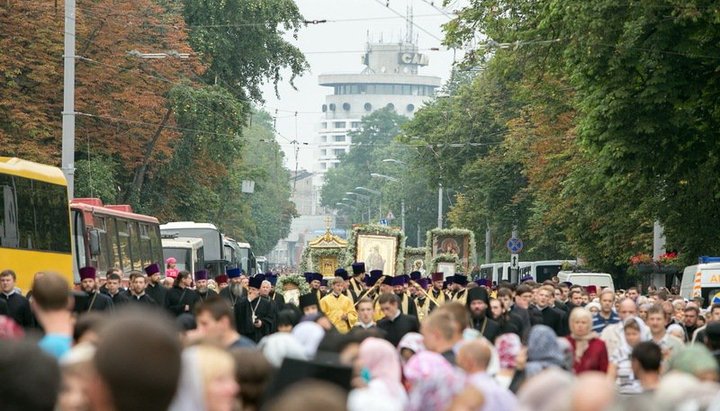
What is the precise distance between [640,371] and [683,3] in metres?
18.7

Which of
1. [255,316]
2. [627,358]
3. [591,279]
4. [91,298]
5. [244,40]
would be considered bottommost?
[591,279]

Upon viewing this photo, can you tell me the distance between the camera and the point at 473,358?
915cm

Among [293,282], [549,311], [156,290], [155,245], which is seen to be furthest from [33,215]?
[155,245]

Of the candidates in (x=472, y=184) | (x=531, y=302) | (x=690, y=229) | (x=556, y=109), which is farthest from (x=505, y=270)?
(x=531, y=302)

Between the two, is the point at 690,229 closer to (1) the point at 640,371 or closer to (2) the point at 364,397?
(1) the point at 640,371

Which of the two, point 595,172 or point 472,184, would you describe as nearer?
point 595,172

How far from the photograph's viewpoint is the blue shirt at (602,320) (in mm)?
18453

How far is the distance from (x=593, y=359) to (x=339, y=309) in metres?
9.39

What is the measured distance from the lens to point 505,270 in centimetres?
6625

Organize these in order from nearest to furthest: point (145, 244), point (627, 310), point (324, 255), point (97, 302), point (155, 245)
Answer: point (627, 310) → point (97, 302) → point (145, 244) → point (155, 245) → point (324, 255)

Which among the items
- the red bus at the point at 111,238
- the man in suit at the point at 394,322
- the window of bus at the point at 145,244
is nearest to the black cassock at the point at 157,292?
the red bus at the point at 111,238

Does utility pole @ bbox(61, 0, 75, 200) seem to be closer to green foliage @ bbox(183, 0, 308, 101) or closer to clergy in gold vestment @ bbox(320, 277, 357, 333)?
clergy in gold vestment @ bbox(320, 277, 357, 333)

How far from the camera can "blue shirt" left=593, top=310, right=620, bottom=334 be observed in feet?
60.5

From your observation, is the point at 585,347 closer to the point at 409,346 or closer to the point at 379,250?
the point at 409,346
